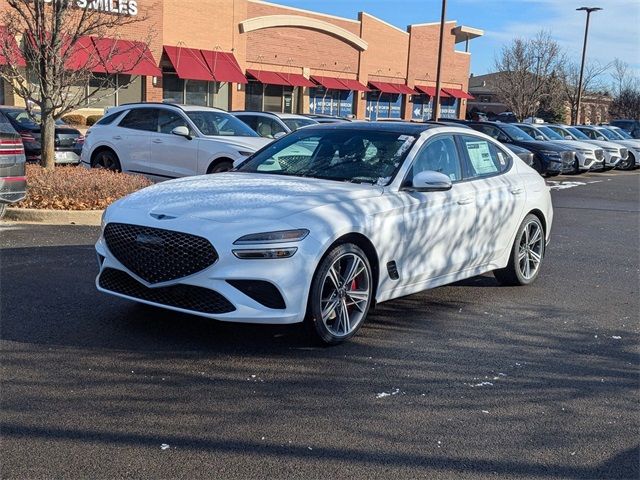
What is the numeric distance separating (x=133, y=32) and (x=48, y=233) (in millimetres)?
25823

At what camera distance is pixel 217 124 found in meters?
13.5

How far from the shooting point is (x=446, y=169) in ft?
22.0

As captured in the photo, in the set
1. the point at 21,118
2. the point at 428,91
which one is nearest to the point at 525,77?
the point at 428,91

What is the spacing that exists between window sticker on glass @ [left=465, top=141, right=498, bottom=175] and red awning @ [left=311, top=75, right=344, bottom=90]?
36.3 meters

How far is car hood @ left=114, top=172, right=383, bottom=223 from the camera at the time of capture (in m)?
5.17

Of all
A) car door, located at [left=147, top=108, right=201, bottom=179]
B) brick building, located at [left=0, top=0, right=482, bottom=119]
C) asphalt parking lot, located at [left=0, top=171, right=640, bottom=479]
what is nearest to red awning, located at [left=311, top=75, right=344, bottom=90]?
brick building, located at [left=0, top=0, right=482, bottom=119]

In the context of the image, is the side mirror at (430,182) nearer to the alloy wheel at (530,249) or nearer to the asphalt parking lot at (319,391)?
the asphalt parking lot at (319,391)

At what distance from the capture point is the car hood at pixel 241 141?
12617 mm

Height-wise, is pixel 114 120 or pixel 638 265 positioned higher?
pixel 114 120

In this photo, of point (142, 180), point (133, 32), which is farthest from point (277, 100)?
point (142, 180)

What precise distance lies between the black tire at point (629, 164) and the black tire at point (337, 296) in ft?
87.4

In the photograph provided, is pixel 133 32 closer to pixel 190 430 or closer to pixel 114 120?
pixel 114 120

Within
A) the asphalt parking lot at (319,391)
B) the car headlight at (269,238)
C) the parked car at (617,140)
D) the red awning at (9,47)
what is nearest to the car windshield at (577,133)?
the parked car at (617,140)

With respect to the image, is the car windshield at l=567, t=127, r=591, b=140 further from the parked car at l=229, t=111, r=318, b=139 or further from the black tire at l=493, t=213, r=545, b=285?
the black tire at l=493, t=213, r=545, b=285
